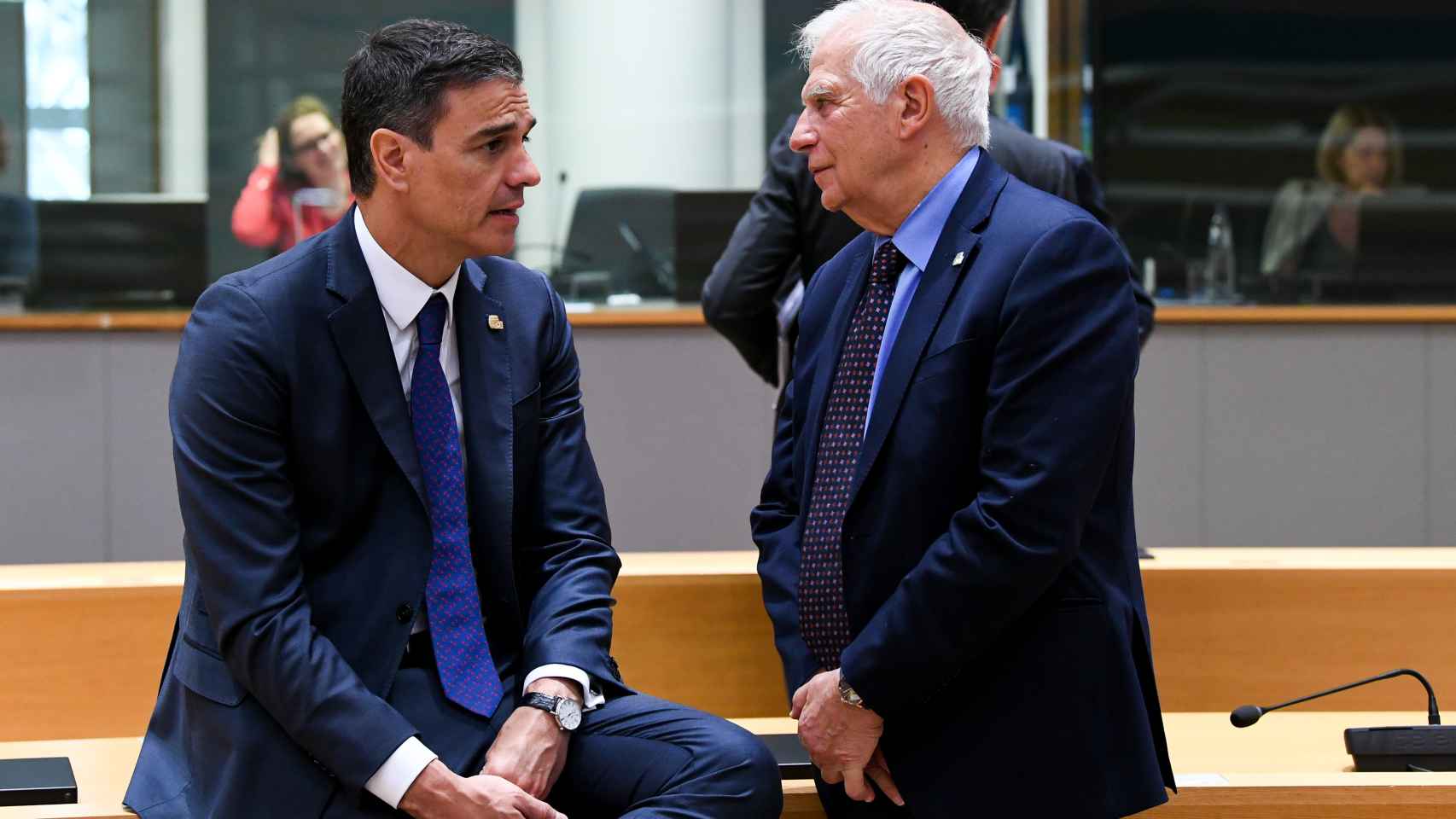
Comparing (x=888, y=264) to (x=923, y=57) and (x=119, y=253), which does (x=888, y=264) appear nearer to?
(x=923, y=57)

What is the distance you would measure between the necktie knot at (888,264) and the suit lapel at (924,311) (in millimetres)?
76

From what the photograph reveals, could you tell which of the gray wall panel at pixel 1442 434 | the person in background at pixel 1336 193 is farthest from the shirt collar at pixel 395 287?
the person in background at pixel 1336 193

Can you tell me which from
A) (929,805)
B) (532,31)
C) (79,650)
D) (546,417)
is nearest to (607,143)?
(532,31)

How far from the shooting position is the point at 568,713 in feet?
7.44

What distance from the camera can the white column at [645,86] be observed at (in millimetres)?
6605

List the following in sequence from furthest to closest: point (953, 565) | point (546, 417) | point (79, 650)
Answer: point (79, 650) < point (546, 417) < point (953, 565)

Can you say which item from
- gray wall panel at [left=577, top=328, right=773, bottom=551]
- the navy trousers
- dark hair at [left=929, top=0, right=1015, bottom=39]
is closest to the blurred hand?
gray wall panel at [left=577, top=328, right=773, bottom=551]

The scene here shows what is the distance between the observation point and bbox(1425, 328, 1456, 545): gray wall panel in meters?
5.93

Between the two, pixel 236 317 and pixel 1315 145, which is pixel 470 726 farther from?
pixel 1315 145

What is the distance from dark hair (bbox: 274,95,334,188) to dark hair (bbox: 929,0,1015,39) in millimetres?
3672

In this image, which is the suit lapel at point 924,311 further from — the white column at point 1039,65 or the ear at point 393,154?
the white column at point 1039,65

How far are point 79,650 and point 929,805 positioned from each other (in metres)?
1.88

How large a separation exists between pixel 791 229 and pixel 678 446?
2536 mm

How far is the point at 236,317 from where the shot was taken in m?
2.27
